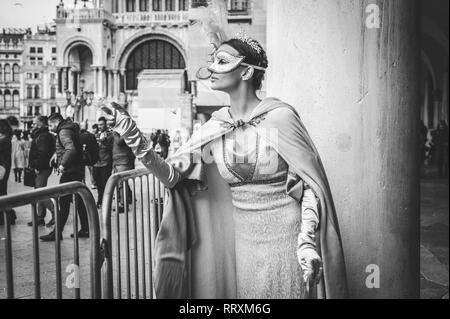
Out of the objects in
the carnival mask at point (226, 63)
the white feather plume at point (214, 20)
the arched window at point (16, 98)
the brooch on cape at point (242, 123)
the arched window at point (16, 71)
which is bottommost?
the brooch on cape at point (242, 123)

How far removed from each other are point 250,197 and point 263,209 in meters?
0.09

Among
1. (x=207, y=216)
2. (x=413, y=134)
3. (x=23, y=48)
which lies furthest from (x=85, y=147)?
(x=413, y=134)

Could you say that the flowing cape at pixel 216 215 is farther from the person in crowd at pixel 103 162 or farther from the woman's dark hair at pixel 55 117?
the person in crowd at pixel 103 162

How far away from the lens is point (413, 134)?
3.09 meters

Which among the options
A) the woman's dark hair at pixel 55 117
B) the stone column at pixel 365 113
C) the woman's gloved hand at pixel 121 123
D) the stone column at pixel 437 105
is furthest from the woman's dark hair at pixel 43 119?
the stone column at pixel 437 105

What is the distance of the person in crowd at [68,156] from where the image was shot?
14.5 feet

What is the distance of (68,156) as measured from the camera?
16.4 ft

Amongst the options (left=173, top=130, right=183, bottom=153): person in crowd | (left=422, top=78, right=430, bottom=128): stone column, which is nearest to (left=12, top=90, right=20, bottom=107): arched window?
(left=173, top=130, right=183, bottom=153): person in crowd

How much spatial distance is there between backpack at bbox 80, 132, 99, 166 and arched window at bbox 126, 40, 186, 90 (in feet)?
123

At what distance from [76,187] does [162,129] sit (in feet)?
6.80

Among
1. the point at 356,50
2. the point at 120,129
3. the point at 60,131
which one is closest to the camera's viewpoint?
the point at 120,129

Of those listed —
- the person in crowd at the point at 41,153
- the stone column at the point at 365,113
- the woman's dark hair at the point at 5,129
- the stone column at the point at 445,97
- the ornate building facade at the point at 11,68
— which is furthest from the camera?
the stone column at the point at 445,97

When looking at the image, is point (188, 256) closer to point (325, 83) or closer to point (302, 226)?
point (302, 226)

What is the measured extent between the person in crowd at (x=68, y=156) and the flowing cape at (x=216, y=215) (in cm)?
172
